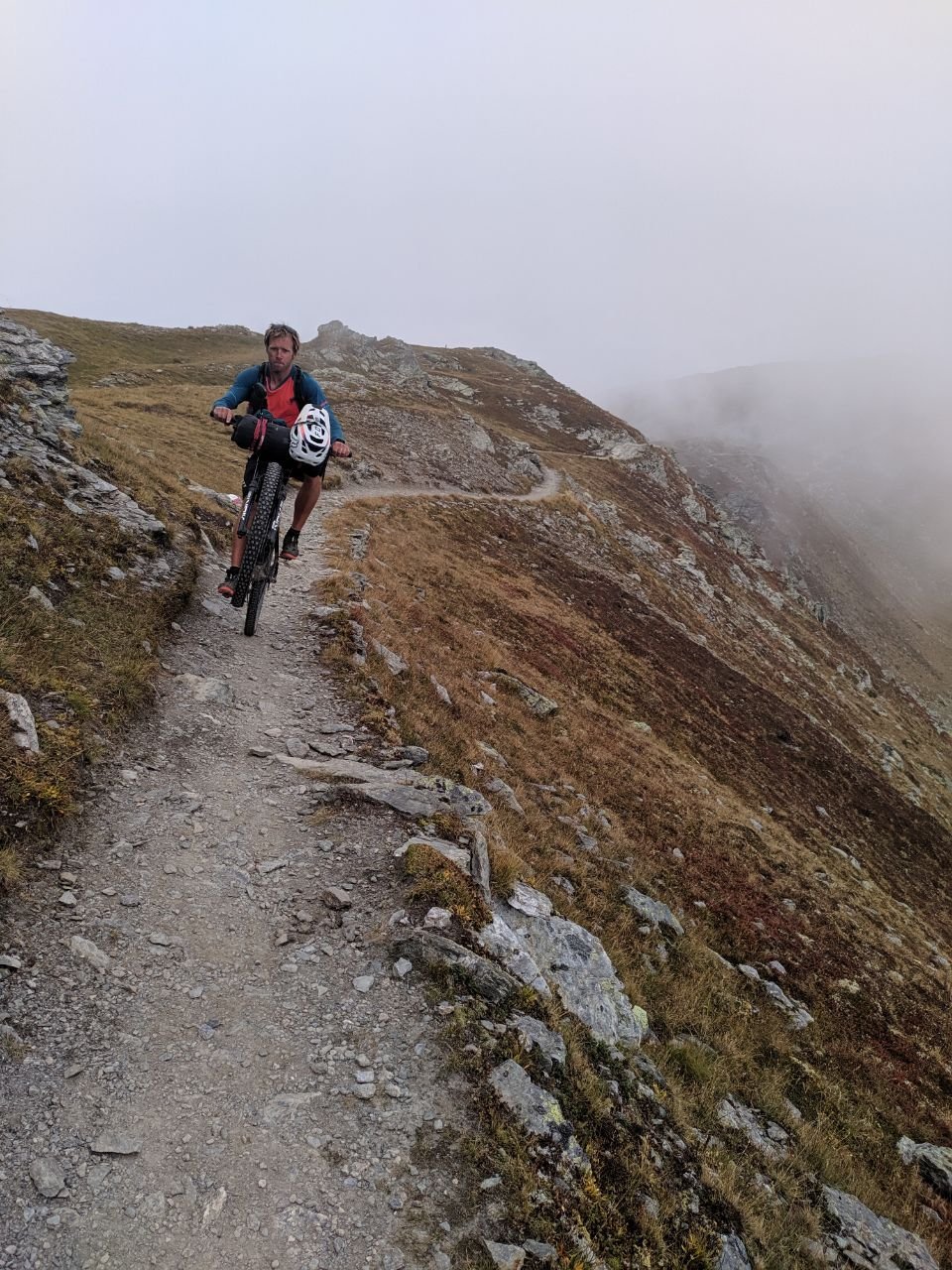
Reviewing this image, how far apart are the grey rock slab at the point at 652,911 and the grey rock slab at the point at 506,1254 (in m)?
6.93

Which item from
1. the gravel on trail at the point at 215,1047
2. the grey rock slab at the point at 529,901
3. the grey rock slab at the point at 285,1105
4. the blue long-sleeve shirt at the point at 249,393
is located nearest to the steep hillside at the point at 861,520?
the grey rock slab at the point at 529,901

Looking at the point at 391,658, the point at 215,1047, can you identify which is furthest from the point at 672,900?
the point at 215,1047

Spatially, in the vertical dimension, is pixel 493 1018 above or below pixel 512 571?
above

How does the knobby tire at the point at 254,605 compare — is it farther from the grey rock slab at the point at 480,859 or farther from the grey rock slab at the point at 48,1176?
the grey rock slab at the point at 48,1176

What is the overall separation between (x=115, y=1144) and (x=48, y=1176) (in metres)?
0.34

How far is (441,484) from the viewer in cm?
5012

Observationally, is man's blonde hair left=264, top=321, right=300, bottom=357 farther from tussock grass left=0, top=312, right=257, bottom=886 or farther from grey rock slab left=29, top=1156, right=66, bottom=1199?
grey rock slab left=29, top=1156, right=66, bottom=1199

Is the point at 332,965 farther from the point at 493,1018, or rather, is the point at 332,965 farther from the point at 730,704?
the point at 730,704

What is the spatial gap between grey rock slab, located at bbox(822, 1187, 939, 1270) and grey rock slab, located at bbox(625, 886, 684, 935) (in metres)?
3.89

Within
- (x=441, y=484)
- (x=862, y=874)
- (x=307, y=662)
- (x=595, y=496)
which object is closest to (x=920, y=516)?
(x=595, y=496)

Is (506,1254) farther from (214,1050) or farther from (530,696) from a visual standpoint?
(530,696)

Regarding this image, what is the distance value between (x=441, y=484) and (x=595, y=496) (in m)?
20.3

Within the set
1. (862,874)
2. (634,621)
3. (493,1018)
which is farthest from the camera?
(634,621)

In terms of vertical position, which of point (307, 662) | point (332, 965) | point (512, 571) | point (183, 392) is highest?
point (332, 965)
